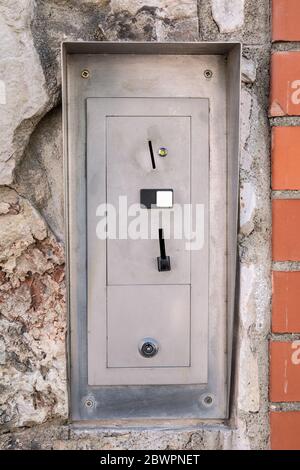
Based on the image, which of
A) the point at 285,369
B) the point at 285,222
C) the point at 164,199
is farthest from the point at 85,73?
the point at 285,369

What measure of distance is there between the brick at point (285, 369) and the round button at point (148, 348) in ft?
0.86

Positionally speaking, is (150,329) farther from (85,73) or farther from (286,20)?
(286,20)

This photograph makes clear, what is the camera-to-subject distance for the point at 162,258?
1196mm

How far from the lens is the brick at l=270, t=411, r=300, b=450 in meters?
1.21

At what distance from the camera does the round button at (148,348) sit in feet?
3.99

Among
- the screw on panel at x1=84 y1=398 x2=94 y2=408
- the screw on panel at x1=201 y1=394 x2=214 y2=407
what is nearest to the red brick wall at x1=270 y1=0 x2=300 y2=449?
the screw on panel at x1=201 y1=394 x2=214 y2=407

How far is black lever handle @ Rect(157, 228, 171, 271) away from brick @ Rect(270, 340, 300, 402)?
29 centimetres

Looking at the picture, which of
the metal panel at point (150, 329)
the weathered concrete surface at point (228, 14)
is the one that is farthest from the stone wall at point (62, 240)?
the metal panel at point (150, 329)

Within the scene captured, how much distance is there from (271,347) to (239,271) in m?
0.18

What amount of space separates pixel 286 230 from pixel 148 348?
0.41 m

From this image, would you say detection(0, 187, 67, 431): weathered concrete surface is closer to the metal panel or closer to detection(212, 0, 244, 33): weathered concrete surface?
the metal panel

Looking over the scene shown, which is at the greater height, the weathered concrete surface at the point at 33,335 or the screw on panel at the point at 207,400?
the weathered concrete surface at the point at 33,335

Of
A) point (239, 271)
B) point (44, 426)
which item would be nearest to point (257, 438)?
point (239, 271)

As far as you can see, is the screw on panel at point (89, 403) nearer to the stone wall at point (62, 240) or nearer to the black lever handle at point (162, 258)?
the stone wall at point (62, 240)
